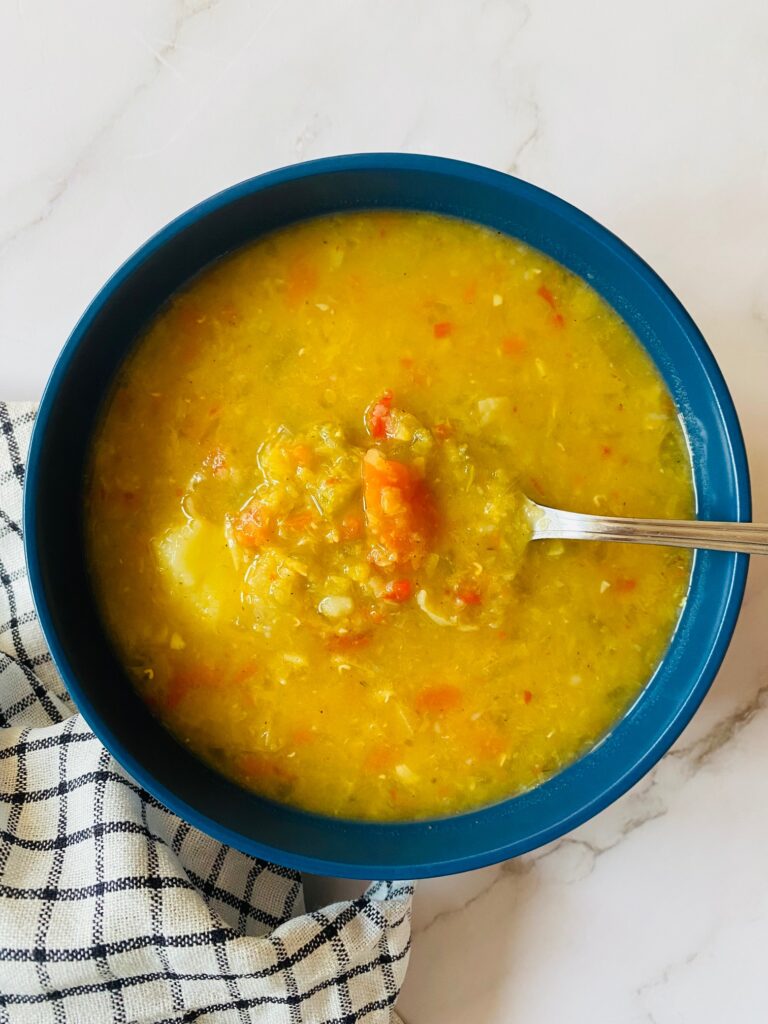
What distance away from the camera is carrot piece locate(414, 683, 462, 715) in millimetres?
2262

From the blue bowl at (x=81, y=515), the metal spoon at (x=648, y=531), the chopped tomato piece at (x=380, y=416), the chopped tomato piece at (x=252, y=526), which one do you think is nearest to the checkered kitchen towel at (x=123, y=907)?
the blue bowl at (x=81, y=515)

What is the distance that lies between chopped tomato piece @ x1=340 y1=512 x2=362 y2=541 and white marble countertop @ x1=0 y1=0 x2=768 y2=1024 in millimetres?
969

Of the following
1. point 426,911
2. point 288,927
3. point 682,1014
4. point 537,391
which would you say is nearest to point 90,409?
point 537,391

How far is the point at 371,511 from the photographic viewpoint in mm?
2156

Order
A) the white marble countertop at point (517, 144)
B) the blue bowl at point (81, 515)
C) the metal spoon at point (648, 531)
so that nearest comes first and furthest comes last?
the metal spoon at point (648, 531)
the blue bowl at point (81, 515)
the white marble countertop at point (517, 144)

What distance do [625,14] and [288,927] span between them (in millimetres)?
2490

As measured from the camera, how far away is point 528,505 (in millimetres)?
2201

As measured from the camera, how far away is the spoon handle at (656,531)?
80.4 inches

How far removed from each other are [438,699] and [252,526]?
586 mm

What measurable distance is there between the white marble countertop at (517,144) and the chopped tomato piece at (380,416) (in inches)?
30.0

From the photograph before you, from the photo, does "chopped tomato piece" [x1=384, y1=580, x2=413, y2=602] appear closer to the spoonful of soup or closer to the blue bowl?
the spoonful of soup

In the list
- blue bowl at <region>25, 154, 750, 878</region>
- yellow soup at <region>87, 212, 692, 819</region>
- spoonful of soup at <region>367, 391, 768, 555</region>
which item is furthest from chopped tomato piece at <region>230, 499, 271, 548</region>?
blue bowl at <region>25, 154, 750, 878</region>

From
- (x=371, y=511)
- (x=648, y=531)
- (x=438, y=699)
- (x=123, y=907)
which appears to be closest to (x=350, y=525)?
(x=371, y=511)

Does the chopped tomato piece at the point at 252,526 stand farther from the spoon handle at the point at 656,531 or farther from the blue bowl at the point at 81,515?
the spoon handle at the point at 656,531
